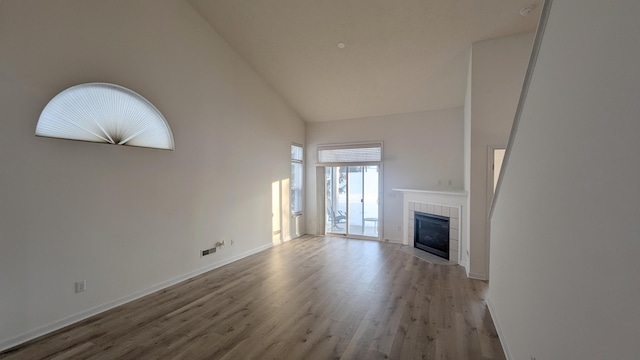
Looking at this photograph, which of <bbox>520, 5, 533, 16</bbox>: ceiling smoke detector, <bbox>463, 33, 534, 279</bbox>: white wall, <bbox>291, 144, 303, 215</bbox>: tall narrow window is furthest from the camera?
<bbox>291, 144, 303, 215</bbox>: tall narrow window

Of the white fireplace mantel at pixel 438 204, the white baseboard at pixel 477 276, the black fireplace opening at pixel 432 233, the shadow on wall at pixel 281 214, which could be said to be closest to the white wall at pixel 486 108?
the white baseboard at pixel 477 276

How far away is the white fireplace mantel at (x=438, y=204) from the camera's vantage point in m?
4.80

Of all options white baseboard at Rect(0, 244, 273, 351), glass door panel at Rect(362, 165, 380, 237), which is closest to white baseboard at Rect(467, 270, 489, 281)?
glass door panel at Rect(362, 165, 380, 237)

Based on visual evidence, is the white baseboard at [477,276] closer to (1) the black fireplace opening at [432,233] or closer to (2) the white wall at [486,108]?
(2) the white wall at [486,108]

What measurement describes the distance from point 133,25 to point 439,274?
5.60 metres

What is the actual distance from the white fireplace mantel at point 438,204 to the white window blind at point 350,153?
1.16m

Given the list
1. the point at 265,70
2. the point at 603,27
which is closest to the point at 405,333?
the point at 603,27

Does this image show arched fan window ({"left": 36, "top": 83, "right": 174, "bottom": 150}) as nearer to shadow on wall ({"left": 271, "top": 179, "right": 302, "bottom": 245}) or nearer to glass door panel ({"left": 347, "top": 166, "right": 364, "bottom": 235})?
shadow on wall ({"left": 271, "top": 179, "right": 302, "bottom": 245})

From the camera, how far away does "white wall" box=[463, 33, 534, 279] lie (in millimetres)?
4016

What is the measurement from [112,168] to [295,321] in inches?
110

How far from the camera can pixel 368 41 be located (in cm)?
448

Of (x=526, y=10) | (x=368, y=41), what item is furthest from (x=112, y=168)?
(x=526, y=10)

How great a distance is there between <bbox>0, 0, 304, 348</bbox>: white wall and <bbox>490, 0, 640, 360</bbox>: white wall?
4.09m

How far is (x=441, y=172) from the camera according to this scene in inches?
242
